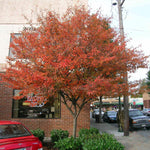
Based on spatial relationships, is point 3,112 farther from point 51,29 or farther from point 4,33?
point 51,29

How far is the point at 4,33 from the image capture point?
11.5 m

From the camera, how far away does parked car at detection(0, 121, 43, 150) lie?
13.5ft

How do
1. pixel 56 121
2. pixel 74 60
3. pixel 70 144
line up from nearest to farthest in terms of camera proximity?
pixel 74 60
pixel 70 144
pixel 56 121

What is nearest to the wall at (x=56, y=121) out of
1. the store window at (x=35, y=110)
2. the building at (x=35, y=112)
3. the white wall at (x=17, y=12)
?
the building at (x=35, y=112)

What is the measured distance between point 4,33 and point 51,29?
6.07m

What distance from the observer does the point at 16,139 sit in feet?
14.4

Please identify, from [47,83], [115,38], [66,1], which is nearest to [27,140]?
[47,83]

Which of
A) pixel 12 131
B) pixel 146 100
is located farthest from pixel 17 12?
pixel 146 100

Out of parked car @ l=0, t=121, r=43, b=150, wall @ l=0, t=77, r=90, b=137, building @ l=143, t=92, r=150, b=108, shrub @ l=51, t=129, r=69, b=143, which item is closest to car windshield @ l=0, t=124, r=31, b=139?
parked car @ l=0, t=121, r=43, b=150

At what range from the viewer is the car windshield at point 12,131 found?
459cm

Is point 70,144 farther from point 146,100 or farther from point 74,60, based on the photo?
point 146,100

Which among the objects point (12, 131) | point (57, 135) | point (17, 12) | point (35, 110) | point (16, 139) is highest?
point (17, 12)

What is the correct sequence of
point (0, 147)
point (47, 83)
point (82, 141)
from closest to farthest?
point (0, 147) < point (47, 83) < point (82, 141)

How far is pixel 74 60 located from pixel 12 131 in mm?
2984
